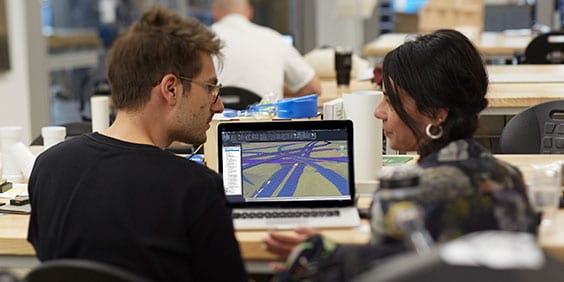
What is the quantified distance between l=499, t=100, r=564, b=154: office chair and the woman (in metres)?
1.16

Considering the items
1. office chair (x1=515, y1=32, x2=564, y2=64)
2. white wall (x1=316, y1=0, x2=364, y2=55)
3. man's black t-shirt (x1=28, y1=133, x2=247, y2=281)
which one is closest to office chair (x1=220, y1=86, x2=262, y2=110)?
office chair (x1=515, y1=32, x2=564, y2=64)

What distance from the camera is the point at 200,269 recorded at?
2141mm

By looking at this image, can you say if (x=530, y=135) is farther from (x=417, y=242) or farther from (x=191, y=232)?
(x=417, y=242)

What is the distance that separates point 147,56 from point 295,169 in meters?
0.58

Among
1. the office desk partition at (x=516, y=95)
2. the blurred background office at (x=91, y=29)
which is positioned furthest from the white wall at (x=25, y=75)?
the office desk partition at (x=516, y=95)

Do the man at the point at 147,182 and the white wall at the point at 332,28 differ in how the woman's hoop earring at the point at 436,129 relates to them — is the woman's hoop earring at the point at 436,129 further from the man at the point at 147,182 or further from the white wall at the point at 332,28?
the white wall at the point at 332,28

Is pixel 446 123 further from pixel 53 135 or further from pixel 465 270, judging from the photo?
pixel 53 135

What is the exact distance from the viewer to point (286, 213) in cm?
263

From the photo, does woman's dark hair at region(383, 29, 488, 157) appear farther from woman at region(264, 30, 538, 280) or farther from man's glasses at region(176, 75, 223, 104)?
man's glasses at region(176, 75, 223, 104)

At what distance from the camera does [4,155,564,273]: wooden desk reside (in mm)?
2293

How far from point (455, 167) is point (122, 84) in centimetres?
83

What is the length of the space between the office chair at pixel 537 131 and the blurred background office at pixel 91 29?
→ 9.62ft

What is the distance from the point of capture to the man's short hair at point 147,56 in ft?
7.75

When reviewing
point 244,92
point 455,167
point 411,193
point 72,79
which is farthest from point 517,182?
point 72,79
